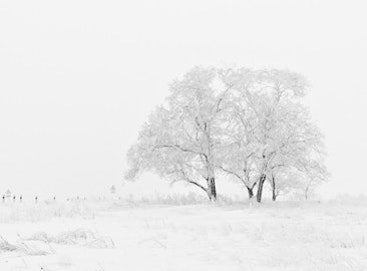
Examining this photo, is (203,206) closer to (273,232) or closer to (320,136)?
(320,136)

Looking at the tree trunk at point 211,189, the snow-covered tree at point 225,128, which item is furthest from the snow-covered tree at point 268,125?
the tree trunk at point 211,189

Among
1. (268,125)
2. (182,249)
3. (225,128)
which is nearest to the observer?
(182,249)

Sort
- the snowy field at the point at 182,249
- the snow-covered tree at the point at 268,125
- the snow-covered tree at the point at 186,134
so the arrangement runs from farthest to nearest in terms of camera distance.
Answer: the snow-covered tree at the point at 186,134 < the snow-covered tree at the point at 268,125 < the snowy field at the point at 182,249

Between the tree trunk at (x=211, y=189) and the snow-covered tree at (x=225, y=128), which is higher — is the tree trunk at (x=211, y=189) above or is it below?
below

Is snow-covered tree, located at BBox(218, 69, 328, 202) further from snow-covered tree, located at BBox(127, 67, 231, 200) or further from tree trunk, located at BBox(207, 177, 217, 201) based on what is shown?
tree trunk, located at BBox(207, 177, 217, 201)

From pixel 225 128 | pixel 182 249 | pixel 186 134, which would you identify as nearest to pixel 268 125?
pixel 225 128

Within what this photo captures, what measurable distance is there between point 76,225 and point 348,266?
9182 mm

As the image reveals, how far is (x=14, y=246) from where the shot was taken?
399 inches

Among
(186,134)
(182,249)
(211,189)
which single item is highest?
(186,134)

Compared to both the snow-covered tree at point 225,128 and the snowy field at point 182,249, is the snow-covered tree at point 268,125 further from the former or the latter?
the snowy field at point 182,249

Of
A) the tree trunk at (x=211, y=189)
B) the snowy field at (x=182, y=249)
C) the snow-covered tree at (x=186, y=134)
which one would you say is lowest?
the snowy field at (x=182, y=249)

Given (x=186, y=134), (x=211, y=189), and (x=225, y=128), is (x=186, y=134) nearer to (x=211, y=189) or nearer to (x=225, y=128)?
(x=225, y=128)

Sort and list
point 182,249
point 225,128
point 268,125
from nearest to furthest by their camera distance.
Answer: point 182,249 < point 268,125 < point 225,128

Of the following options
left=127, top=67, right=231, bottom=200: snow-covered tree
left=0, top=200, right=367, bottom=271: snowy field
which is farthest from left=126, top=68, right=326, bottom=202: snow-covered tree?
left=0, top=200, right=367, bottom=271: snowy field
